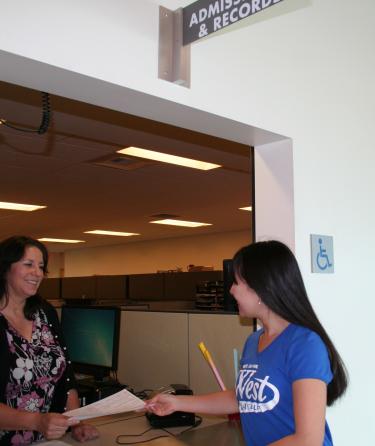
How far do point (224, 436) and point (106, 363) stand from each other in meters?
0.99

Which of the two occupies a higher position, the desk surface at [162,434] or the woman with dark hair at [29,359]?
the woman with dark hair at [29,359]

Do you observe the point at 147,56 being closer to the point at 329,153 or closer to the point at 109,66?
the point at 109,66

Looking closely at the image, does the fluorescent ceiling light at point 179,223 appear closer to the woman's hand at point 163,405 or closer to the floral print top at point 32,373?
the floral print top at point 32,373

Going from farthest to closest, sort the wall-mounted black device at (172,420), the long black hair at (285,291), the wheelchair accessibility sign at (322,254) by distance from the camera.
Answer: the wall-mounted black device at (172,420) → the wheelchair accessibility sign at (322,254) → the long black hair at (285,291)

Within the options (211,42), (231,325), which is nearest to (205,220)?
(231,325)

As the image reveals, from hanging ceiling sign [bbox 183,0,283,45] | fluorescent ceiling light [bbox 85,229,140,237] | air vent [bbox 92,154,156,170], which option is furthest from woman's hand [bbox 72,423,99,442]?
fluorescent ceiling light [bbox 85,229,140,237]

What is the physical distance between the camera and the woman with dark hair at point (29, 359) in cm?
170

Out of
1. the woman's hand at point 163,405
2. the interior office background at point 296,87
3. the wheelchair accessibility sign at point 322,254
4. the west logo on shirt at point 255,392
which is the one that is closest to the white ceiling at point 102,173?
the interior office background at point 296,87

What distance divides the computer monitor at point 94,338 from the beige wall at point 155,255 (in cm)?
648

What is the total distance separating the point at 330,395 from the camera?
4.47 ft

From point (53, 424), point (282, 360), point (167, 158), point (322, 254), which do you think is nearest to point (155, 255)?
point (167, 158)

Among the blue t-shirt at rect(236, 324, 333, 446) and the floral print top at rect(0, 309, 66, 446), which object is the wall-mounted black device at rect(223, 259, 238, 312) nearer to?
the floral print top at rect(0, 309, 66, 446)

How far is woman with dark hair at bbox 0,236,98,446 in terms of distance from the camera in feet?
5.59

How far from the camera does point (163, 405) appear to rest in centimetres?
155
